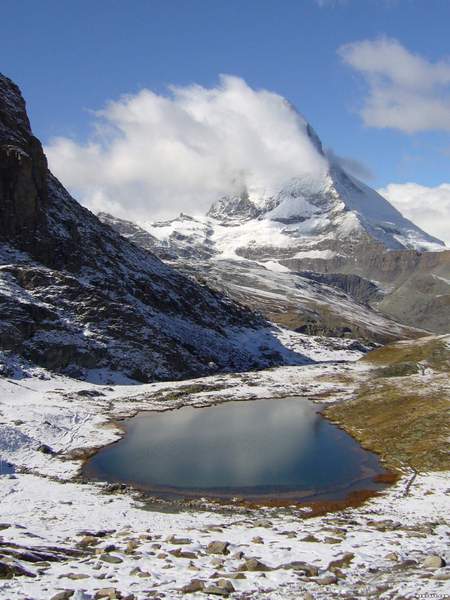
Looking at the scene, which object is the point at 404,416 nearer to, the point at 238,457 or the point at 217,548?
the point at 238,457

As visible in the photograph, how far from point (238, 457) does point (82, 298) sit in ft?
235

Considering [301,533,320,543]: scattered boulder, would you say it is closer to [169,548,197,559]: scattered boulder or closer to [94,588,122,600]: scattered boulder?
[169,548,197,559]: scattered boulder

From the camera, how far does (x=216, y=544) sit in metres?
29.8

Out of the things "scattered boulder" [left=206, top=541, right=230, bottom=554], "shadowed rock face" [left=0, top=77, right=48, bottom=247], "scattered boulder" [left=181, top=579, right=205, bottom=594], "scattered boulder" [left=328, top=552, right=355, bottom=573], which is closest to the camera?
"scattered boulder" [left=181, top=579, right=205, bottom=594]

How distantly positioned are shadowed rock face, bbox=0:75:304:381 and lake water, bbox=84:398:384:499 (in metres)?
33.1

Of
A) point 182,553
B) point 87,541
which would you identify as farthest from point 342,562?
point 87,541

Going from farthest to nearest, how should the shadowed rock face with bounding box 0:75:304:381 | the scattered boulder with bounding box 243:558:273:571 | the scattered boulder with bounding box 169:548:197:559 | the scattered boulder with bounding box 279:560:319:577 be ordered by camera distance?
the shadowed rock face with bounding box 0:75:304:381 → the scattered boulder with bounding box 169:548:197:559 → the scattered boulder with bounding box 243:558:273:571 → the scattered boulder with bounding box 279:560:319:577

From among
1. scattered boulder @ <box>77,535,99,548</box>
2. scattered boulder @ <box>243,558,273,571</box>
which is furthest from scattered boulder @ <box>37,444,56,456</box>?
scattered boulder @ <box>243,558,273,571</box>

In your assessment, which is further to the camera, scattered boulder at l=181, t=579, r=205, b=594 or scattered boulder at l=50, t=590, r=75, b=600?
scattered boulder at l=181, t=579, r=205, b=594

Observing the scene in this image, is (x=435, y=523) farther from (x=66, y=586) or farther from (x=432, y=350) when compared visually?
(x=432, y=350)

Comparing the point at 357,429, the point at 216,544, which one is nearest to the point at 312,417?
the point at 357,429

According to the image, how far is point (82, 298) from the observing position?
120 meters

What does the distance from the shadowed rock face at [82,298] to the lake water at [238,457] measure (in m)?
33.1

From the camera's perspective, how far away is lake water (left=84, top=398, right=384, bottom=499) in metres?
48.4
